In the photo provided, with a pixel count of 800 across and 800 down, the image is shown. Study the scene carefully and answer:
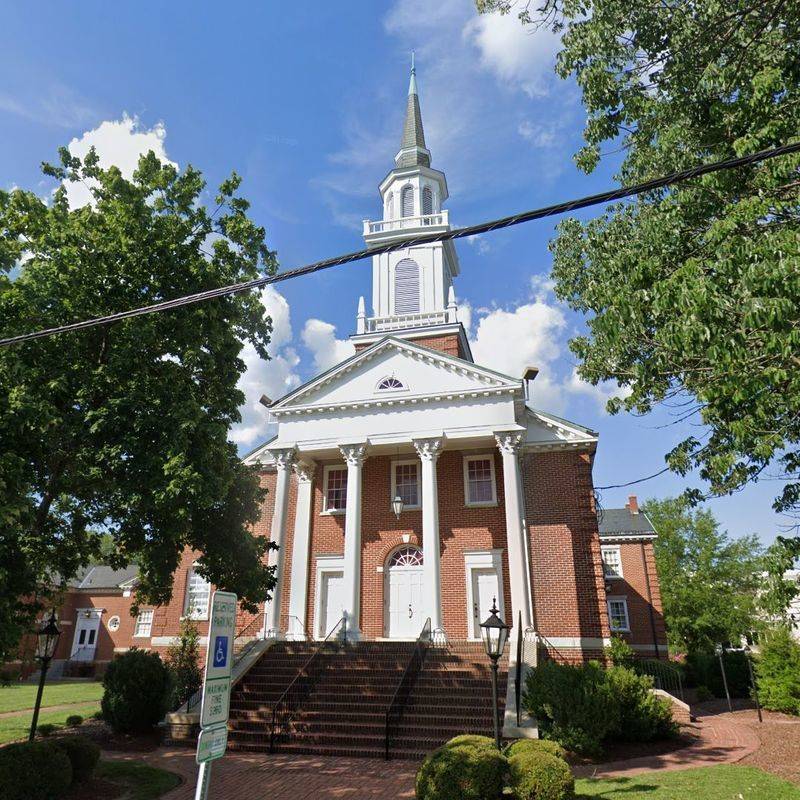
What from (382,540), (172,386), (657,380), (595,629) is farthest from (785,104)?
(382,540)

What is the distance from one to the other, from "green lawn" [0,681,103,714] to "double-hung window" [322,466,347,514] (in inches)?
448

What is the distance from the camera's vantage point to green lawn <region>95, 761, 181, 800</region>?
10.3 m

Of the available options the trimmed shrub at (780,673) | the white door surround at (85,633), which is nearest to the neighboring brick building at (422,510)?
the trimmed shrub at (780,673)

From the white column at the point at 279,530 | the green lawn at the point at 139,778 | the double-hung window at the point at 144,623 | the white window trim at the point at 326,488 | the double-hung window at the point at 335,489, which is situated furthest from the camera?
the double-hung window at the point at 144,623

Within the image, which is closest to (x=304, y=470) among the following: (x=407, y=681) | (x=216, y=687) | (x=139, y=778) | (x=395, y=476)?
(x=395, y=476)

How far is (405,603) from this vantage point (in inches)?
856

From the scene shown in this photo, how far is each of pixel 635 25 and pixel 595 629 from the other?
16.9 meters

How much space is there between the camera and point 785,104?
888 cm

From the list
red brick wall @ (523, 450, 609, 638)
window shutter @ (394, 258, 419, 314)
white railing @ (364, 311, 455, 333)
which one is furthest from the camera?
window shutter @ (394, 258, 419, 314)

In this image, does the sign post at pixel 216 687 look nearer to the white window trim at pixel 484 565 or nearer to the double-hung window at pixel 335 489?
the white window trim at pixel 484 565

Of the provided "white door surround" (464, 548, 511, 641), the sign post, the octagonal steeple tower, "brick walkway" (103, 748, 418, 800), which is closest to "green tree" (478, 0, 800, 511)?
the sign post

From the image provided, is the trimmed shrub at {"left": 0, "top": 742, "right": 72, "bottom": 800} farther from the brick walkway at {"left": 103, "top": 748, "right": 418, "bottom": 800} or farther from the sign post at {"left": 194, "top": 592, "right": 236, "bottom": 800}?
the sign post at {"left": 194, "top": 592, "right": 236, "bottom": 800}

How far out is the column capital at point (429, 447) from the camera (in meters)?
21.1

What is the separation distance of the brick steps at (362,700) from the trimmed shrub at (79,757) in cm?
424
